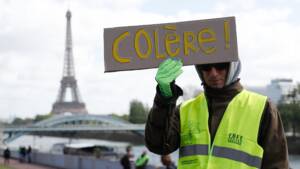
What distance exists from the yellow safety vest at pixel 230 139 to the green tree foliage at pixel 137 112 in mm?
81577

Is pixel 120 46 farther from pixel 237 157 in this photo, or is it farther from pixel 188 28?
pixel 237 157

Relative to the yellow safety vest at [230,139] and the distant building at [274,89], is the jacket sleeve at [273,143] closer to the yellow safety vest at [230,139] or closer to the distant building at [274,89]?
the yellow safety vest at [230,139]

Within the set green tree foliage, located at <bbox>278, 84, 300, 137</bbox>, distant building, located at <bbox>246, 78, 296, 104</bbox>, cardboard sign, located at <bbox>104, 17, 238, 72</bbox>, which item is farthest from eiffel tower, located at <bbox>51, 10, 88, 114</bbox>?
cardboard sign, located at <bbox>104, 17, 238, 72</bbox>

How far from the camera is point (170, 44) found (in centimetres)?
274

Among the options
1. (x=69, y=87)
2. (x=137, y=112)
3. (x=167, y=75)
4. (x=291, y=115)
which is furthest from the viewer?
(x=69, y=87)

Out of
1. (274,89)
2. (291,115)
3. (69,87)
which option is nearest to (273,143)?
(291,115)

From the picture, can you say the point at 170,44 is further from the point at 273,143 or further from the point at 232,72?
the point at 273,143

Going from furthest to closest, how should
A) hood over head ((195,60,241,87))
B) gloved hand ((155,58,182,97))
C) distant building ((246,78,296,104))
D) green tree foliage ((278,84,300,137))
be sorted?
distant building ((246,78,296,104)) → green tree foliage ((278,84,300,137)) → hood over head ((195,60,241,87)) → gloved hand ((155,58,182,97))

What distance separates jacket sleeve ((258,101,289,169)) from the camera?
101 inches

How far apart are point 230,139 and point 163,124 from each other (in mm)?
265

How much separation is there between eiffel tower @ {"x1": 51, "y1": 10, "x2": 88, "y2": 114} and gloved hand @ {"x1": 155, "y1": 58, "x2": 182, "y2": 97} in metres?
91.7

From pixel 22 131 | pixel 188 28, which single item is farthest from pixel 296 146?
pixel 188 28

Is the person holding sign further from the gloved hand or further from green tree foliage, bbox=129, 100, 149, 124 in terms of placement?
green tree foliage, bbox=129, 100, 149, 124

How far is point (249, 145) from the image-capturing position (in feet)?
8.46
